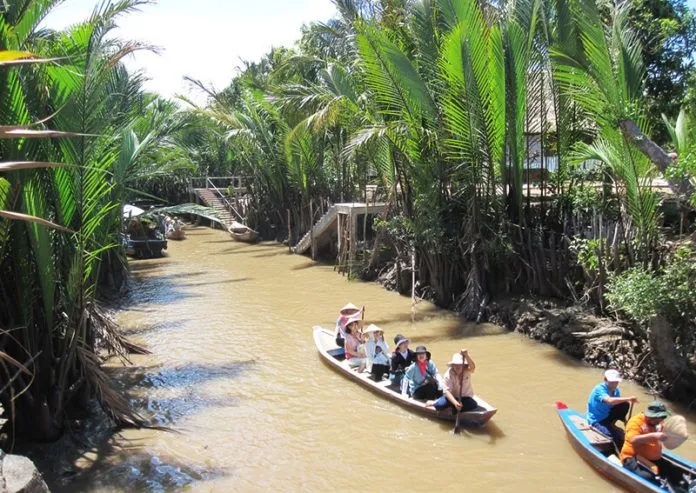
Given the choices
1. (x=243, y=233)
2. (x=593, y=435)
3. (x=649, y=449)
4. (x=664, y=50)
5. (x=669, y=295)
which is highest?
(x=664, y=50)

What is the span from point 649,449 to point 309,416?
3.90 metres

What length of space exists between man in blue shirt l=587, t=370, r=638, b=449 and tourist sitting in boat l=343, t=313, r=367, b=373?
134 inches

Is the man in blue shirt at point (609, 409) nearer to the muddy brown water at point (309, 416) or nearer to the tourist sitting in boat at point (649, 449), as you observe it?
the muddy brown water at point (309, 416)

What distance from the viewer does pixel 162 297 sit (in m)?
15.4

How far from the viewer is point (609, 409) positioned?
21.7 feet

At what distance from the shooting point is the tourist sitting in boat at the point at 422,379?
784cm

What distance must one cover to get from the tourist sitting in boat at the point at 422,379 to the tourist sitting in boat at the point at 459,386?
0.36m

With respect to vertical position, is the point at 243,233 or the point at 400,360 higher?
the point at 243,233

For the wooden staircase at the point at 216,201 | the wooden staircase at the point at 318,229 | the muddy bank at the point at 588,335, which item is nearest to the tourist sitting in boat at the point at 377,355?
the muddy bank at the point at 588,335

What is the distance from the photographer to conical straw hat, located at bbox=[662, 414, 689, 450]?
582 cm

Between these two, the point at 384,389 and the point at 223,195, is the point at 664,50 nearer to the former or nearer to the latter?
the point at 384,389

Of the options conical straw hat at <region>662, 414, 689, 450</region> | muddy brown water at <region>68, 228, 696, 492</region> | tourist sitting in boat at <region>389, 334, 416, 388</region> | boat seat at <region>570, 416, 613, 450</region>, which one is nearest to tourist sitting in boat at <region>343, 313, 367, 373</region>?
muddy brown water at <region>68, 228, 696, 492</region>

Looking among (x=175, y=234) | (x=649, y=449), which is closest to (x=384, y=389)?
(x=649, y=449)

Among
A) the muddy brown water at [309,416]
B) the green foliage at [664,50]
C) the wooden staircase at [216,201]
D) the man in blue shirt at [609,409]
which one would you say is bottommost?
the muddy brown water at [309,416]
